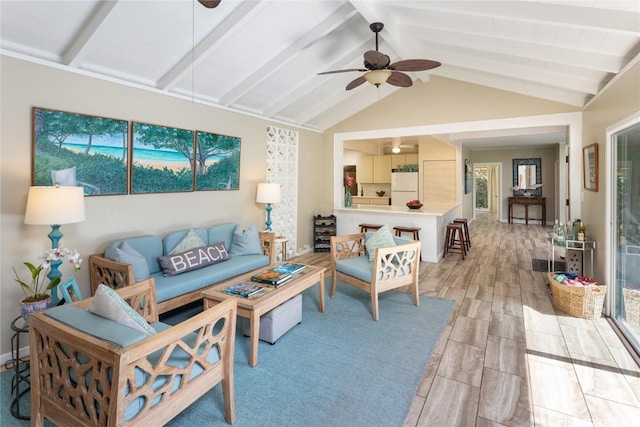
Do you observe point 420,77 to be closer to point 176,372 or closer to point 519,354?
point 519,354

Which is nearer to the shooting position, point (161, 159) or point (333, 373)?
point (333, 373)

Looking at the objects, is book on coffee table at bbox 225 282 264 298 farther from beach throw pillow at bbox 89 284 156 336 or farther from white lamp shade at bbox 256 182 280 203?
white lamp shade at bbox 256 182 280 203

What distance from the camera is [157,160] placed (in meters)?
3.52

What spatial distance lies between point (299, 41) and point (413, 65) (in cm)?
128

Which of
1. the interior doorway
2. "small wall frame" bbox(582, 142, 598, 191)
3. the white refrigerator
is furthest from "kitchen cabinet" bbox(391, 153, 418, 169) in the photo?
"small wall frame" bbox(582, 142, 598, 191)

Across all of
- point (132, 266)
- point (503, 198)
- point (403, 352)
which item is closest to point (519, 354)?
point (403, 352)

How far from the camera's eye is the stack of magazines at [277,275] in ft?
9.23

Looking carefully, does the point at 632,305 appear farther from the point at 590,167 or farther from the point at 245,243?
the point at 245,243

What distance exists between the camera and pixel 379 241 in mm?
3719

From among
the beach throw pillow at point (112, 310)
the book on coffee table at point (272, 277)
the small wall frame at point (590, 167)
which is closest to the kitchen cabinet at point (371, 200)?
the small wall frame at point (590, 167)

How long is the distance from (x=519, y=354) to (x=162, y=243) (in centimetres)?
344

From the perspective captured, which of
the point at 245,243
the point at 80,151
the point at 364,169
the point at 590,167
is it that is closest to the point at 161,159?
the point at 80,151

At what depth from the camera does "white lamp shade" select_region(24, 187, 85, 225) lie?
7.43 feet

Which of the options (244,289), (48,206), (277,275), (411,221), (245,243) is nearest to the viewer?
(48,206)
